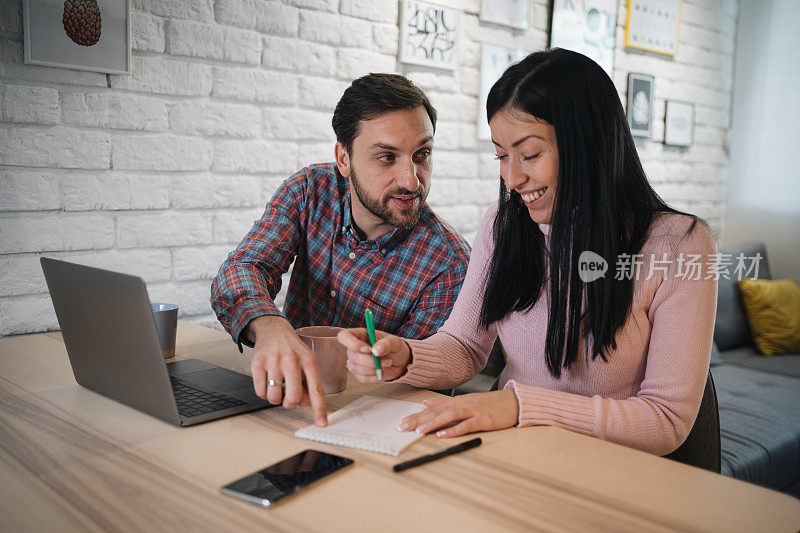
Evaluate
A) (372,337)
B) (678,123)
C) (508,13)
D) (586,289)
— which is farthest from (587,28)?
(372,337)

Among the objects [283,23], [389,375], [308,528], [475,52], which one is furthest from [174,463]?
[475,52]

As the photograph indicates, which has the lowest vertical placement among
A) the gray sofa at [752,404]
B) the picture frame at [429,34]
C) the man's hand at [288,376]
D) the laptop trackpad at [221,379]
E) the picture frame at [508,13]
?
the gray sofa at [752,404]

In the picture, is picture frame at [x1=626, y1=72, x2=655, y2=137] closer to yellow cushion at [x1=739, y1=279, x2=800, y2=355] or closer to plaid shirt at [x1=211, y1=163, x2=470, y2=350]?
yellow cushion at [x1=739, y1=279, x2=800, y2=355]

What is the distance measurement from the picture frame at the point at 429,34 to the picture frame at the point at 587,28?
0.56 metres

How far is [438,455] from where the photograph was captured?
0.88 meters

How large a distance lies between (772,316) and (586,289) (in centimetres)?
234

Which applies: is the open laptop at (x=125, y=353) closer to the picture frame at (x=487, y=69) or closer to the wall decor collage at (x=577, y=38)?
→ the wall decor collage at (x=577, y=38)

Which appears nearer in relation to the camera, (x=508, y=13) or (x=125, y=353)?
(x=125, y=353)

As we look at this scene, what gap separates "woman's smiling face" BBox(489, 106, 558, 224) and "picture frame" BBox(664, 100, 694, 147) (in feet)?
8.06

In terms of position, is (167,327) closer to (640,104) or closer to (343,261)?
(343,261)

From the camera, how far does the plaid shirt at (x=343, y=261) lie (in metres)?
1.58

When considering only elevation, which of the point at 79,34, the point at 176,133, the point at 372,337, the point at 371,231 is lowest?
the point at 372,337

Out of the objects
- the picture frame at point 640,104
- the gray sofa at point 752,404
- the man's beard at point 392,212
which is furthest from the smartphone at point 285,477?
the picture frame at point 640,104

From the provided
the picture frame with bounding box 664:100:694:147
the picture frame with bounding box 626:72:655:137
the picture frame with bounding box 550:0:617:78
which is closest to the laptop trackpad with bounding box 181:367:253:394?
the picture frame with bounding box 550:0:617:78
